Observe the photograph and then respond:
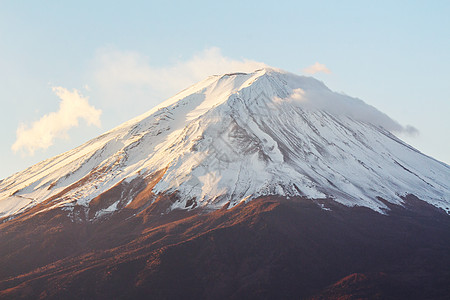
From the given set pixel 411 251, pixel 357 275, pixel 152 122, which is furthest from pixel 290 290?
pixel 152 122

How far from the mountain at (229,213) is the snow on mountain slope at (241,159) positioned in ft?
1.38

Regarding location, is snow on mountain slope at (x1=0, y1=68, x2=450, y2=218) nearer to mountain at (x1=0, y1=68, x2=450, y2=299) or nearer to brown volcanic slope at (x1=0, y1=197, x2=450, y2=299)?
mountain at (x1=0, y1=68, x2=450, y2=299)

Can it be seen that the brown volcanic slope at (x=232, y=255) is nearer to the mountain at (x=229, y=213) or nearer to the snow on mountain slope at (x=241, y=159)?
the mountain at (x=229, y=213)

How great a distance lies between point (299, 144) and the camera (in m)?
114

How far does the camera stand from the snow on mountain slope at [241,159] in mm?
90750

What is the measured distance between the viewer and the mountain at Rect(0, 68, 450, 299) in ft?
216

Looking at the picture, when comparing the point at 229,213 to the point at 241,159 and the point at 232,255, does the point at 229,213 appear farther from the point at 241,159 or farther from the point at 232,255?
the point at 241,159

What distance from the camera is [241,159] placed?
9881cm

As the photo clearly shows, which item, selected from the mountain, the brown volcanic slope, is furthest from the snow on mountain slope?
the brown volcanic slope

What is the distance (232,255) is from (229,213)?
1081 centimetres

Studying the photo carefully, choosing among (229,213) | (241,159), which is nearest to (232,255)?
(229,213)

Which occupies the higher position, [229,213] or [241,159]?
[241,159]

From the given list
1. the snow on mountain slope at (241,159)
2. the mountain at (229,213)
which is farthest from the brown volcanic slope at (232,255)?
the snow on mountain slope at (241,159)

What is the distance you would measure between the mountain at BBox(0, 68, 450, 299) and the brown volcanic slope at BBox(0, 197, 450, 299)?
0.78 feet
